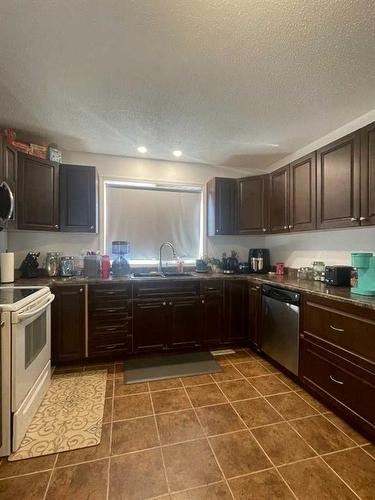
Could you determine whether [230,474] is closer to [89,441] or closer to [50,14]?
[89,441]

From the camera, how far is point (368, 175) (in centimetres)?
204

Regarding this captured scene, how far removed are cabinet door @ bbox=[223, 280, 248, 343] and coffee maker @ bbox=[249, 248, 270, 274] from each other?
20.0 inches

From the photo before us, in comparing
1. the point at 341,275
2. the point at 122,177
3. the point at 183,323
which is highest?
the point at 122,177

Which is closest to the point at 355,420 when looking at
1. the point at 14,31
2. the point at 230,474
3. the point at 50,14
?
the point at 230,474

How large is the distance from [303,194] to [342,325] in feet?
4.86

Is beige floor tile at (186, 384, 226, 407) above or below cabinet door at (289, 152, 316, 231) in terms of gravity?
below

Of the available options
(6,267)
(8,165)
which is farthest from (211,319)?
(8,165)

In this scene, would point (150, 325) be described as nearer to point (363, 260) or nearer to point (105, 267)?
point (105, 267)

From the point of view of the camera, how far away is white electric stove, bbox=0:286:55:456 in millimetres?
1549

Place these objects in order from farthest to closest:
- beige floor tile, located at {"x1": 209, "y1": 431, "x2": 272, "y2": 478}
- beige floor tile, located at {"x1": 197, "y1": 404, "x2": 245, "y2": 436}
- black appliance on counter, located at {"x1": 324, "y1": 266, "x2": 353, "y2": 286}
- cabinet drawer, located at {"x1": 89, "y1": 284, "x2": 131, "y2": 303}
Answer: cabinet drawer, located at {"x1": 89, "y1": 284, "x2": 131, "y2": 303} < black appliance on counter, located at {"x1": 324, "y1": 266, "x2": 353, "y2": 286} < beige floor tile, located at {"x1": 197, "y1": 404, "x2": 245, "y2": 436} < beige floor tile, located at {"x1": 209, "y1": 431, "x2": 272, "y2": 478}

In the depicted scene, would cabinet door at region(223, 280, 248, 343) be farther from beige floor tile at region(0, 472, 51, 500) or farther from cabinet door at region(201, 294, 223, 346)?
beige floor tile at region(0, 472, 51, 500)

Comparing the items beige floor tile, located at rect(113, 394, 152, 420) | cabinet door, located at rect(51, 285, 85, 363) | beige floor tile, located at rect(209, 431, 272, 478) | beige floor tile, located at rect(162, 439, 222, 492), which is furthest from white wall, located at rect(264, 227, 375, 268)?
cabinet door, located at rect(51, 285, 85, 363)

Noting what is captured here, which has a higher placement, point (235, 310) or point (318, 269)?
point (318, 269)

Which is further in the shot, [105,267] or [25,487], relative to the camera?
[105,267]
